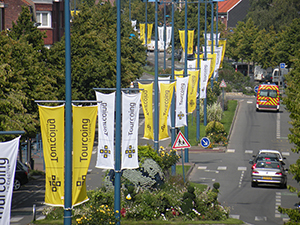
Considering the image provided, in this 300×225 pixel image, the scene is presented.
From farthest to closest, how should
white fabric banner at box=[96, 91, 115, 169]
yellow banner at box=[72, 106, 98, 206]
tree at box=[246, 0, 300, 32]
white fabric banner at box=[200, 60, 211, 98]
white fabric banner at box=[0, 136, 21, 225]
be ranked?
tree at box=[246, 0, 300, 32] < white fabric banner at box=[200, 60, 211, 98] < white fabric banner at box=[96, 91, 115, 169] < yellow banner at box=[72, 106, 98, 206] < white fabric banner at box=[0, 136, 21, 225]

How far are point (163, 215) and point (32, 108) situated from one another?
1183 cm

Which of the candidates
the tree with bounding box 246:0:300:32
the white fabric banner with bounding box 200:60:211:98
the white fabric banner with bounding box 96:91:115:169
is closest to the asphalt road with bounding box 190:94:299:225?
the white fabric banner with bounding box 200:60:211:98

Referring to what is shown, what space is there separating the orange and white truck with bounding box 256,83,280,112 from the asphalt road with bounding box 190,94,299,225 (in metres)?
0.75

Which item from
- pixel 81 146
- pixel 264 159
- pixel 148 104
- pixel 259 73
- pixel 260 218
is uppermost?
pixel 81 146

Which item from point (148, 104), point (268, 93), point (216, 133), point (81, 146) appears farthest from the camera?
point (268, 93)

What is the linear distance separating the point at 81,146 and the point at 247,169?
849 inches

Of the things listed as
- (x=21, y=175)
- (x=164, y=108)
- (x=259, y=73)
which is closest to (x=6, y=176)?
(x=164, y=108)

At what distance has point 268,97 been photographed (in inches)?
2267

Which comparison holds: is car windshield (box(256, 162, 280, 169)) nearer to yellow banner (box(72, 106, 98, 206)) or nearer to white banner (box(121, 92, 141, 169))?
white banner (box(121, 92, 141, 169))

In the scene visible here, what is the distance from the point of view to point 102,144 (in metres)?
18.6

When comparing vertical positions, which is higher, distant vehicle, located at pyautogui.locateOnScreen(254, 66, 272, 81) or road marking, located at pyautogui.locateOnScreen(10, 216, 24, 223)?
distant vehicle, located at pyautogui.locateOnScreen(254, 66, 272, 81)

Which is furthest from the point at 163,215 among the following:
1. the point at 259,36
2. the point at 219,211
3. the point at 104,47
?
the point at 259,36

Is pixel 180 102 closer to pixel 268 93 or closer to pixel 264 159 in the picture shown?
pixel 264 159

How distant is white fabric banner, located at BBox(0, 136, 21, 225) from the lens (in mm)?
12039
